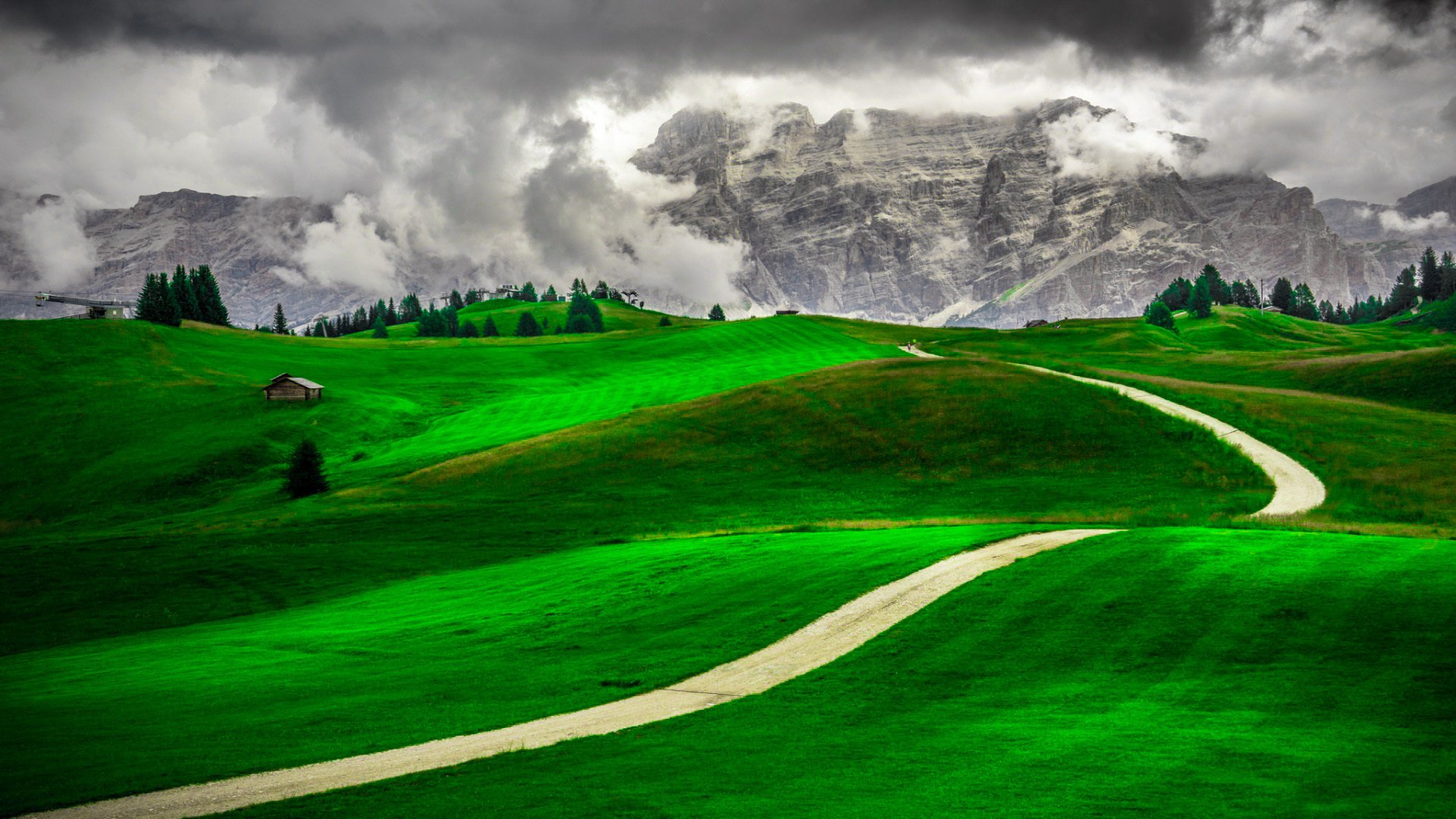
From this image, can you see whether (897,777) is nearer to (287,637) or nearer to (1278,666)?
(1278,666)

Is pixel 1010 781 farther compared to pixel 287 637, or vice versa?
pixel 287 637

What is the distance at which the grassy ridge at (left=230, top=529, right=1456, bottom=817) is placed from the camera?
43.5ft

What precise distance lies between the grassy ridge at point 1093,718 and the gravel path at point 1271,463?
17008 millimetres

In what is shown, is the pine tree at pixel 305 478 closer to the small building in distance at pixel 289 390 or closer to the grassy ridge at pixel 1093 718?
the small building in distance at pixel 289 390

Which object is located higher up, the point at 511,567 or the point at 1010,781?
the point at 1010,781

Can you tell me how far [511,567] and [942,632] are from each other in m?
22.3

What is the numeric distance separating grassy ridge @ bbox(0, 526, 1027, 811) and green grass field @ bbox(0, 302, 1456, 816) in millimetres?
146

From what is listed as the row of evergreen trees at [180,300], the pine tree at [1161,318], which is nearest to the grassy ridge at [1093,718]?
the row of evergreen trees at [180,300]

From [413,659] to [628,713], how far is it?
28.1ft

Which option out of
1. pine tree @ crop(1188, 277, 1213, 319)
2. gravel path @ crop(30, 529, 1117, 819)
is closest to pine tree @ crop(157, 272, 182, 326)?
gravel path @ crop(30, 529, 1117, 819)

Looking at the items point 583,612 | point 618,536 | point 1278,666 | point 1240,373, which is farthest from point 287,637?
point 1240,373

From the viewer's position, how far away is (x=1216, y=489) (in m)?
46.3

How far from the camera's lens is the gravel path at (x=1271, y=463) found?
136 ft

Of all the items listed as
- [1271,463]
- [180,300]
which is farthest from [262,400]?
[1271,463]
